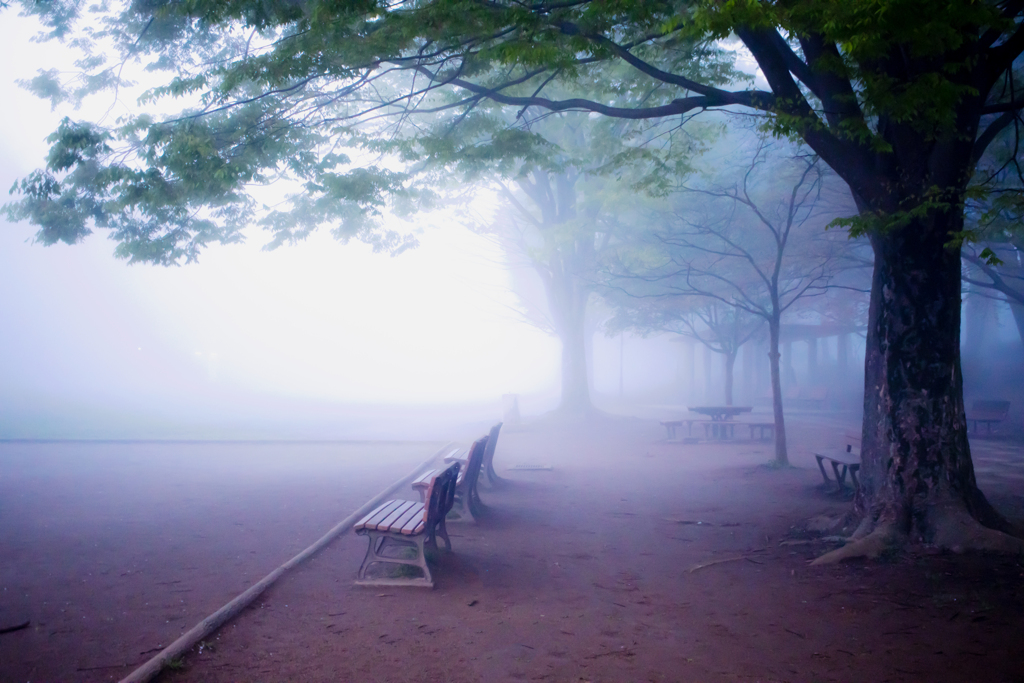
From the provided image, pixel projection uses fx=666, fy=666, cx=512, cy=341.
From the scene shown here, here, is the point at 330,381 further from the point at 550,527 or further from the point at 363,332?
the point at 550,527

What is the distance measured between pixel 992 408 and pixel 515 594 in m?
18.7

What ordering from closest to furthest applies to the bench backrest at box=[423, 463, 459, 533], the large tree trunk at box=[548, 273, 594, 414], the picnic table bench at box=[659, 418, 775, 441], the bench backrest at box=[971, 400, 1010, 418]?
the bench backrest at box=[423, 463, 459, 533], the picnic table bench at box=[659, 418, 775, 441], the bench backrest at box=[971, 400, 1010, 418], the large tree trunk at box=[548, 273, 594, 414]

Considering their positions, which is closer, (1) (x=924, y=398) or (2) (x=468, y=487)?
(1) (x=924, y=398)

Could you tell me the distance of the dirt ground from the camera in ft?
13.6

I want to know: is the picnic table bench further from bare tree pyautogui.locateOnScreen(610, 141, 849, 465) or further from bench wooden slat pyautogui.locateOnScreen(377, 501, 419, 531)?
bench wooden slat pyautogui.locateOnScreen(377, 501, 419, 531)

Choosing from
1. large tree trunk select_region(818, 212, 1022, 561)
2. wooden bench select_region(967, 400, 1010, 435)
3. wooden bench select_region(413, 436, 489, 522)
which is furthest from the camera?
wooden bench select_region(967, 400, 1010, 435)

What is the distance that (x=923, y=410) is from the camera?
21.4 ft

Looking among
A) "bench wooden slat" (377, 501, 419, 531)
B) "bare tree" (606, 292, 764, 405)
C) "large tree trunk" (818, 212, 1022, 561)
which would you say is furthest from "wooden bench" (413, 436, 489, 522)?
"bare tree" (606, 292, 764, 405)

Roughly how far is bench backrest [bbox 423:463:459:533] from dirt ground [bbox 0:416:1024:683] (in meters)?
0.52

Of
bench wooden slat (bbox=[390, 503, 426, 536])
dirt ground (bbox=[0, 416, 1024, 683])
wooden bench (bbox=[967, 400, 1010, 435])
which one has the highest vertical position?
wooden bench (bbox=[967, 400, 1010, 435])

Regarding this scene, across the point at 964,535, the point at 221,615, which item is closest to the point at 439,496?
the point at 221,615

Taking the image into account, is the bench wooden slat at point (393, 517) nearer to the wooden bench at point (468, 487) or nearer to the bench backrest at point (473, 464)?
the wooden bench at point (468, 487)

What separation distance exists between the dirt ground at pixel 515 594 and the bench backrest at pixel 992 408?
9.18m

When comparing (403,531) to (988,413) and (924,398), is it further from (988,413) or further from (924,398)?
(988,413)
